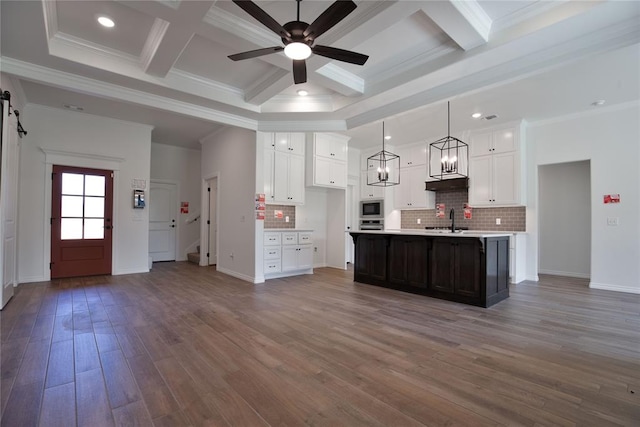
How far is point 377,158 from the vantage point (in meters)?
7.87

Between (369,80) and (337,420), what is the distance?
414 cm

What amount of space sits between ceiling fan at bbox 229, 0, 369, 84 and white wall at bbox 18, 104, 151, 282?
462 centimetres

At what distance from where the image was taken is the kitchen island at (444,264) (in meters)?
4.07

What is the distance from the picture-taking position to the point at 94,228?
19.3 feet

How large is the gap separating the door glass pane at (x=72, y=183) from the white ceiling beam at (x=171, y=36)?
3.19 m

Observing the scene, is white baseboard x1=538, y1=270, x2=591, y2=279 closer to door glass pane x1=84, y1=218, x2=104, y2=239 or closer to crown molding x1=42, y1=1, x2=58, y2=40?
crown molding x1=42, y1=1, x2=58, y2=40

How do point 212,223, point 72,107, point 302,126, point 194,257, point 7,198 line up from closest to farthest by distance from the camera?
point 7,198
point 72,107
point 302,126
point 212,223
point 194,257

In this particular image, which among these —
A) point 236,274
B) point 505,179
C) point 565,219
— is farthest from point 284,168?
point 565,219

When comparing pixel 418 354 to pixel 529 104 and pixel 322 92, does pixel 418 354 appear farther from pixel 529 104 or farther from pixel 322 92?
pixel 529 104

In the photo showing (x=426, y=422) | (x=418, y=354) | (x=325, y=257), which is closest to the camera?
(x=426, y=422)

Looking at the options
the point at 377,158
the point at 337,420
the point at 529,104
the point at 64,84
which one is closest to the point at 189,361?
the point at 337,420

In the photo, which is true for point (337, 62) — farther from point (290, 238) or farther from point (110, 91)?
point (290, 238)

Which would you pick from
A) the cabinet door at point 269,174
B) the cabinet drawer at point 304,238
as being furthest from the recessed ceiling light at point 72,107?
the cabinet drawer at point 304,238

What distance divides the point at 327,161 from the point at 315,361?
16.0 ft
